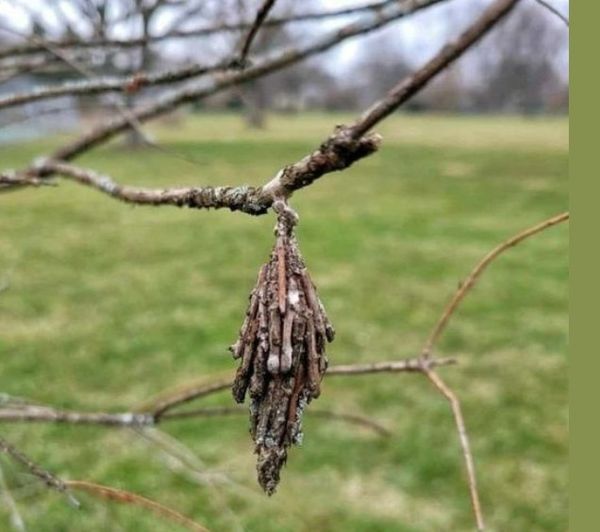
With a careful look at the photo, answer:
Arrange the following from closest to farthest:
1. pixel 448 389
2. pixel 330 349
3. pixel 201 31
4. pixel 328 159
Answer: pixel 328 159, pixel 448 389, pixel 201 31, pixel 330 349

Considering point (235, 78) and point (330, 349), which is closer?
point (235, 78)

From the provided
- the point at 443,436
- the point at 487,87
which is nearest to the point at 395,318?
the point at 443,436

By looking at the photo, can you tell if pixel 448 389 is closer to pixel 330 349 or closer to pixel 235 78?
pixel 235 78

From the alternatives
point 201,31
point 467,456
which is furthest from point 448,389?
point 201,31

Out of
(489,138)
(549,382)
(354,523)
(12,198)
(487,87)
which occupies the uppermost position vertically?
(487,87)

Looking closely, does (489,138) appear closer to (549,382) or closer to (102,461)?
(549,382)

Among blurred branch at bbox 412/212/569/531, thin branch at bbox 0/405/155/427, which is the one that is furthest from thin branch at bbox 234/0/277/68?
thin branch at bbox 0/405/155/427

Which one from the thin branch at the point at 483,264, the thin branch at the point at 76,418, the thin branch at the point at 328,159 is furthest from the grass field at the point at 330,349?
the thin branch at the point at 483,264

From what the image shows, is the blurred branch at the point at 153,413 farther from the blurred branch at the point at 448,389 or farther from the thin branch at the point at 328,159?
the thin branch at the point at 328,159
